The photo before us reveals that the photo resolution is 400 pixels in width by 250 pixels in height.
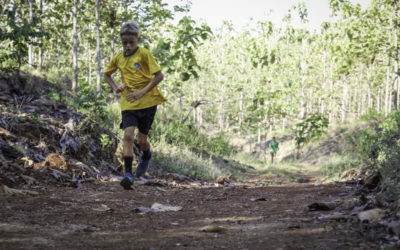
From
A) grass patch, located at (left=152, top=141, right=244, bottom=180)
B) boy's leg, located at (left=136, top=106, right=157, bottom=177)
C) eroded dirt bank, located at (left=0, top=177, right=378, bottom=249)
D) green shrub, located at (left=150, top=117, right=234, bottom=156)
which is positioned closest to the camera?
eroded dirt bank, located at (left=0, top=177, right=378, bottom=249)

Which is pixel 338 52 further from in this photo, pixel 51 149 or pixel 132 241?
pixel 132 241

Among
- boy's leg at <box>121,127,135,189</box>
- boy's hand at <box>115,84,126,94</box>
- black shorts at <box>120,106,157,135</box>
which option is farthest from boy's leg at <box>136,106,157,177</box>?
boy's hand at <box>115,84,126,94</box>

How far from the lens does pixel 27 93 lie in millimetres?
8062

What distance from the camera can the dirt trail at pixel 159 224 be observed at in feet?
7.02

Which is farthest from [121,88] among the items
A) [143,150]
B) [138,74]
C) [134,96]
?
[143,150]

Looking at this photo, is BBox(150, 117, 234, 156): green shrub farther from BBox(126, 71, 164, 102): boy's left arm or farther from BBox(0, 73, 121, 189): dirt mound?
BBox(126, 71, 164, 102): boy's left arm

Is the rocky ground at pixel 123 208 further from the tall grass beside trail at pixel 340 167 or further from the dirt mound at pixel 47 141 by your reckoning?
the tall grass beside trail at pixel 340 167

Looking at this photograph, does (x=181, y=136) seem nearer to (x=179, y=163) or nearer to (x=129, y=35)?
(x=179, y=163)

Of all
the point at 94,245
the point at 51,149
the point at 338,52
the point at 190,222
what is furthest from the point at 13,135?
the point at 338,52

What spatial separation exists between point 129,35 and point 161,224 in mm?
2740

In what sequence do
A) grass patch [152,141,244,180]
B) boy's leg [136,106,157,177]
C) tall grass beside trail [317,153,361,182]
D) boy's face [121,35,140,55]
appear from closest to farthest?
boy's face [121,35,140,55] < boy's leg [136,106,157,177] < tall grass beside trail [317,153,361,182] < grass patch [152,141,244,180]

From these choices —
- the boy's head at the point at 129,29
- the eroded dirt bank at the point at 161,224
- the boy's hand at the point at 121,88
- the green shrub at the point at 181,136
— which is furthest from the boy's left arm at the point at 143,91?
the green shrub at the point at 181,136

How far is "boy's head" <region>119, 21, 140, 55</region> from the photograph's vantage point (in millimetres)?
4730

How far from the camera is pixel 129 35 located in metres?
4.79
